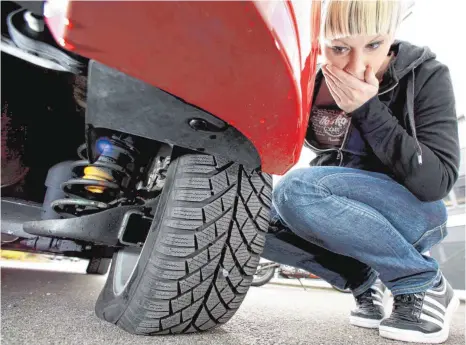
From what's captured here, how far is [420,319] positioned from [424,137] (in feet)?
1.90

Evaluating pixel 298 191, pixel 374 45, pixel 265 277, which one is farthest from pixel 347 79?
pixel 265 277

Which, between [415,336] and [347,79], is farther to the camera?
[415,336]

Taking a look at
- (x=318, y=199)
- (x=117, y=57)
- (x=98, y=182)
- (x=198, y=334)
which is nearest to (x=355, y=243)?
(x=318, y=199)

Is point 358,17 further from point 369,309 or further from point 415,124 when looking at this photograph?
point 369,309

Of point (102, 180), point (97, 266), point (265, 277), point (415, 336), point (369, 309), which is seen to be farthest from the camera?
point (265, 277)

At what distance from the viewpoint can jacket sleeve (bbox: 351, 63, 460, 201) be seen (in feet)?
3.18

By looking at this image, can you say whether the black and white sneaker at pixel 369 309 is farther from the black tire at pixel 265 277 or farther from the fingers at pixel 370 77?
the black tire at pixel 265 277

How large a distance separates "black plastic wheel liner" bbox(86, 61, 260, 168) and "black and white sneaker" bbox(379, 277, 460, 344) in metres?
0.81

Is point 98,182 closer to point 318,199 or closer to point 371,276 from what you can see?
point 318,199

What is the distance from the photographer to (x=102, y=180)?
2.75 feet

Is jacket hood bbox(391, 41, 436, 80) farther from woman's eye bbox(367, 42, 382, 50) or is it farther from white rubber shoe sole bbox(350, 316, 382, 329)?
white rubber shoe sole bbox(350, 316, 382, 329)

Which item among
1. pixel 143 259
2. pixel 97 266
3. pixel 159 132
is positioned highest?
pixel 159 132

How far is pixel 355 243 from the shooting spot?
3.59 ft

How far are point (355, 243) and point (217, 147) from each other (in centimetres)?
70
